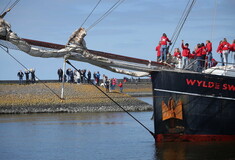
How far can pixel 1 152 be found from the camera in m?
27.0

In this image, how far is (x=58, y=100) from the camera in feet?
171

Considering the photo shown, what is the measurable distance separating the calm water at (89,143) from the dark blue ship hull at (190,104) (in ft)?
2.18

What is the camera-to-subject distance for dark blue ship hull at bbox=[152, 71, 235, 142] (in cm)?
2670

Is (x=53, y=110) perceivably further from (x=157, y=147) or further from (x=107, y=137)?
(x=157, y=147)

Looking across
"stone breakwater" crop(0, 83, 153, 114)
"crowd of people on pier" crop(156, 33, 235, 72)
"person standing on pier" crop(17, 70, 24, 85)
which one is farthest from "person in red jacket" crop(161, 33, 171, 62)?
"person standing on pier" crop(17, 70, 24, 85)

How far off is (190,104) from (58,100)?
87.4 ft

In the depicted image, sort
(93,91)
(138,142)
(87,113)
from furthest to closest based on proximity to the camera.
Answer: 1. (93,91)
2. (87,113)
3. (138,142)

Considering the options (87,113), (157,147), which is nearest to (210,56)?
(157,147)

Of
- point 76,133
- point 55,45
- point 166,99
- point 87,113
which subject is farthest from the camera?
point 87,113

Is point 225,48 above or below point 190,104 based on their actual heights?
above

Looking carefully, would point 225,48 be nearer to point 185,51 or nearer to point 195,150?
point 185,51

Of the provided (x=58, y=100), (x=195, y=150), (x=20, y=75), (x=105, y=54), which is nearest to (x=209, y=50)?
(x=195, y=150)

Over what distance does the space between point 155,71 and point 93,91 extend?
96.6ft

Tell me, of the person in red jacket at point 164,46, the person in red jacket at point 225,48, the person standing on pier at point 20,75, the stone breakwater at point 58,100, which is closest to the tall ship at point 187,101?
the person in red jacket at point 164,46
